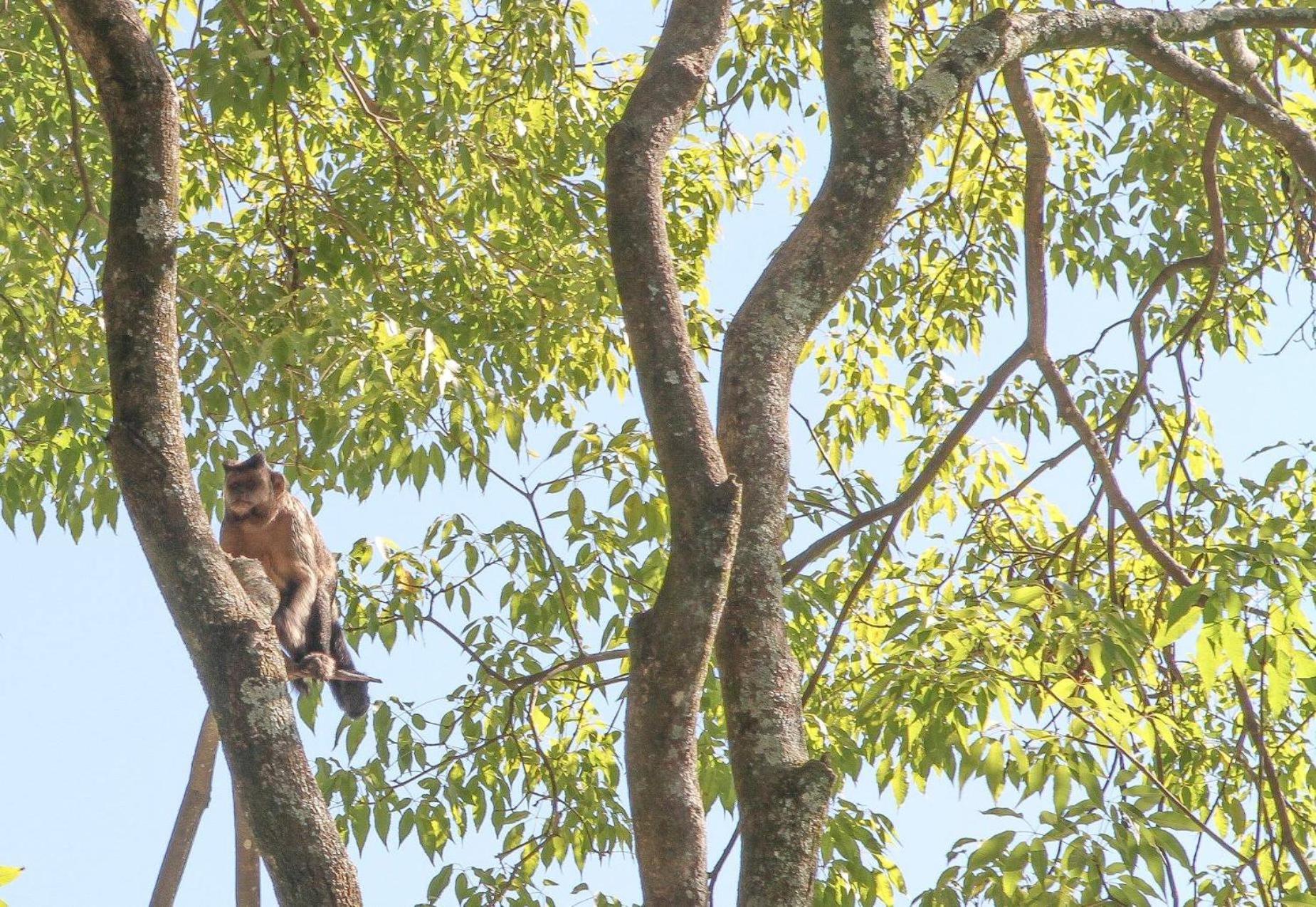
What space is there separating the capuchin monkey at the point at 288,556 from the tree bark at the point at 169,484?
8.00ft

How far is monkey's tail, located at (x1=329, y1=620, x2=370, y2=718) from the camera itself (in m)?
4.77

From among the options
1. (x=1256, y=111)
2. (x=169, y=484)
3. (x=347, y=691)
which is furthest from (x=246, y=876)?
(x=1256, y=111)

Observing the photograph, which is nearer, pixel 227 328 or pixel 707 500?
pixel 707 500

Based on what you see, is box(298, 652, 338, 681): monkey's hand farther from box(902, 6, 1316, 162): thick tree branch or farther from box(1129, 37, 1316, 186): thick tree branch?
box(1129, 37, 1316, 186): thick tree branch

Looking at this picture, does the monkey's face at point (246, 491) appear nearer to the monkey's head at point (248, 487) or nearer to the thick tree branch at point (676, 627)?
the monkey's head at point (248, 487)

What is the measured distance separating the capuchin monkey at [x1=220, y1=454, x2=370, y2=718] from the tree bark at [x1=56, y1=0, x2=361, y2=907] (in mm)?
2439

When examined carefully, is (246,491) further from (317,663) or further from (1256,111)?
(1256,111)

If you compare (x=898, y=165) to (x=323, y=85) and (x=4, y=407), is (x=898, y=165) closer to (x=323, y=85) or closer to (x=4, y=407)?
(x=4, y=407)

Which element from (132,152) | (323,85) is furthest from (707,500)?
(323,85)

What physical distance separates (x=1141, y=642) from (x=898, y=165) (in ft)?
4.23

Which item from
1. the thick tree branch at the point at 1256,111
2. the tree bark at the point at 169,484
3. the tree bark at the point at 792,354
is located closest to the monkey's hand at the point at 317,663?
the tree bark at the point at 169,484

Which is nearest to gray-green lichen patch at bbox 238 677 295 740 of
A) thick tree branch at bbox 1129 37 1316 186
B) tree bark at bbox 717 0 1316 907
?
tree bark at bbox 717 0 1316 907

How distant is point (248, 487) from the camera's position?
14.9 feet

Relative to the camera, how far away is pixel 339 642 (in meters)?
4.93
